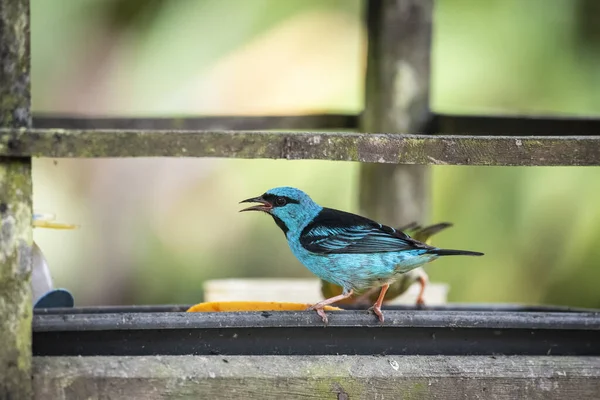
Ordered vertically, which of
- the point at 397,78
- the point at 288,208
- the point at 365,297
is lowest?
the point at 365,297

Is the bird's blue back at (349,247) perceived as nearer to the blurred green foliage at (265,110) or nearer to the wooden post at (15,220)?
the wooden post at (15,220)

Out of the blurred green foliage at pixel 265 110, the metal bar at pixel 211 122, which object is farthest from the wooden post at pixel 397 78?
the blurred green foliage at pixel 265 110

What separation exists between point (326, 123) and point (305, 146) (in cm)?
275

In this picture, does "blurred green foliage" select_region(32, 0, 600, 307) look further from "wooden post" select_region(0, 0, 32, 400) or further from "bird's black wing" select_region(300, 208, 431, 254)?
"wooden post" select_region(0, 0, 32, 400)

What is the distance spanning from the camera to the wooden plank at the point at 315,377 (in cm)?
323

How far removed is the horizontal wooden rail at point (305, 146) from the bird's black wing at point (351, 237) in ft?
1.79

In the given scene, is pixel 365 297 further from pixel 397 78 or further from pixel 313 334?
pixel 313 334

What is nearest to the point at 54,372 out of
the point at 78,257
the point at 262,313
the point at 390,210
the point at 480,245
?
the point at 262,313

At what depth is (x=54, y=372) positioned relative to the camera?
10.6 feet

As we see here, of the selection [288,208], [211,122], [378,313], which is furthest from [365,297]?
[378,313]

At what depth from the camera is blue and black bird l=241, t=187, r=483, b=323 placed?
386 centimetres

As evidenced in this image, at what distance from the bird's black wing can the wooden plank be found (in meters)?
0.49

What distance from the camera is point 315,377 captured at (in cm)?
335

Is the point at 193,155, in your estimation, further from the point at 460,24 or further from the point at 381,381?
the point at 460,24
